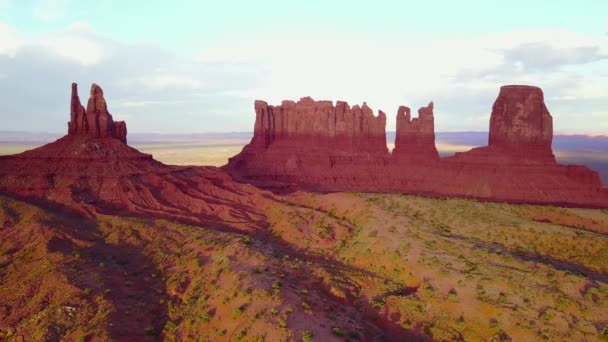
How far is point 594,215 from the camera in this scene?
1911 inches

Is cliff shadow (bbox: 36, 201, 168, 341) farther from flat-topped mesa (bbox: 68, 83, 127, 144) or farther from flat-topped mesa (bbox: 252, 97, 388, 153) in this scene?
flat-topped mesa (bbox: 252, 97, 388, 153)

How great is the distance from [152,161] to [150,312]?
2677cm

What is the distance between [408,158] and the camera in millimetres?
74938

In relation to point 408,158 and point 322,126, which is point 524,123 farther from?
point 322,126

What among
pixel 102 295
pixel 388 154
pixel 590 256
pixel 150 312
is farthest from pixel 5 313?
pixel 388 154

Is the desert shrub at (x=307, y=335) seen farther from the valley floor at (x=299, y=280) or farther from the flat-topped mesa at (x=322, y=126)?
the flat-topped mesa at (x=322, y=126)

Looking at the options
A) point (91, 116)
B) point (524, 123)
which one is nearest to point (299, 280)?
point (91, 116)

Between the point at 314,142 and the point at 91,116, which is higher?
the point at 91,116

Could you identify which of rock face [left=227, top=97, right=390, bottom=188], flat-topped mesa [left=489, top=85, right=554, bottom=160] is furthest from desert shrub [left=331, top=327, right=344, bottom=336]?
flat-topped mesa [left=489, top=85, right=554, bottom=160]

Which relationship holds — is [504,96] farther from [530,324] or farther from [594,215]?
[530,324]

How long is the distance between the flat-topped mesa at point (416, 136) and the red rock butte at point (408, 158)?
0.55 feet

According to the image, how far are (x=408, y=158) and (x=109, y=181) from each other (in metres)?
49.6

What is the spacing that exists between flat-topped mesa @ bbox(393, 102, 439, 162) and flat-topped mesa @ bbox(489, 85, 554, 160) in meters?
10.4

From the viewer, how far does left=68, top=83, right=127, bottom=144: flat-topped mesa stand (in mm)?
43875
